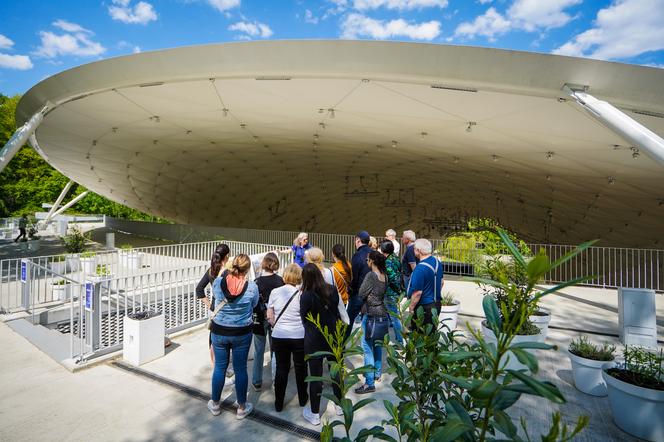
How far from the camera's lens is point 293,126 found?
11.3m

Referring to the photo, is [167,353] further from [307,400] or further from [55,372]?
[307,400]

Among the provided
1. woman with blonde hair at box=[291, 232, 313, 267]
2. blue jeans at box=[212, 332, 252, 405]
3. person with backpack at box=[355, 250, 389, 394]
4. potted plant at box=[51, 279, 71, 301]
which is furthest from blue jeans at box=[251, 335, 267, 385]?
potted plant at box=[51, 279, 71, 301]

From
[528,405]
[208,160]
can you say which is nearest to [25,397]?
[528,405]

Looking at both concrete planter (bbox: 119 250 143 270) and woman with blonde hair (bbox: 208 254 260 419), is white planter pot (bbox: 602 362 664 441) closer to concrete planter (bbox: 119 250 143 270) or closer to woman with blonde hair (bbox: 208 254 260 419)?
woman with blonde hair (bbox: 208 254 260 419)

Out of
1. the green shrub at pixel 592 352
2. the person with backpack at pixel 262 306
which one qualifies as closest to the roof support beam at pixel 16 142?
the person with backpack at pixel 262 306

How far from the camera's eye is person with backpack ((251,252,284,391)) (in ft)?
13.7

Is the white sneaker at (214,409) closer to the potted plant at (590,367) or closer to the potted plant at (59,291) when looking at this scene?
the potted plant at (590,367)

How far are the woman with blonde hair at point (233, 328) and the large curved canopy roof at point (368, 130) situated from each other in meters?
4.86

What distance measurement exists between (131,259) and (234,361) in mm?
11270

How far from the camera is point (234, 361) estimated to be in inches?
145

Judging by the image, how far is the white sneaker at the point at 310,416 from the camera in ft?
11.7

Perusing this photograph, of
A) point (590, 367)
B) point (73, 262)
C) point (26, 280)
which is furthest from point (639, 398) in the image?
point (73, 262)

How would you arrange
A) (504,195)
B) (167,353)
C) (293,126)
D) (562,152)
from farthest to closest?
(504,195) → (293,126) → (562,152) → (167,353)

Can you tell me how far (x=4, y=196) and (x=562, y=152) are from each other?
164 feet
